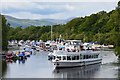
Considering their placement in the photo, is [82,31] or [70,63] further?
[82,31]

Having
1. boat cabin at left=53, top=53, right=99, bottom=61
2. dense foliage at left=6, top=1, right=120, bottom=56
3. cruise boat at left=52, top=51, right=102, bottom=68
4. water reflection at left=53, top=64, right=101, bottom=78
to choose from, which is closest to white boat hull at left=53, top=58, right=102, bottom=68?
cruise boat at left=52, top=51, right=102, bottom=68

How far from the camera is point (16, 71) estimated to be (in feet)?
171

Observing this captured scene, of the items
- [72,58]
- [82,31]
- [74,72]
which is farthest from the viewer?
[82,31]

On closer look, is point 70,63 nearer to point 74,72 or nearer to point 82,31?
point 74,72

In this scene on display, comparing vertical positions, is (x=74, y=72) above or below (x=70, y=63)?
below

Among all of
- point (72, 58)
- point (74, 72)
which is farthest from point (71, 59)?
point (74, 72)

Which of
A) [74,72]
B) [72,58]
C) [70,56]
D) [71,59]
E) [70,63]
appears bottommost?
[74,72]

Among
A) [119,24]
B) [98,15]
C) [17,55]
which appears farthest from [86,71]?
[98,15]

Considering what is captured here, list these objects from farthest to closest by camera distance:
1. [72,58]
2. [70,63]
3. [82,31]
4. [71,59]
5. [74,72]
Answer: [82,31]
[72,58]
[71,59]
[70,63]
[74,72]

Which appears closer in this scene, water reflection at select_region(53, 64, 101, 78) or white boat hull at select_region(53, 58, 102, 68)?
water reflection at select_region(53, 64, 101, 78)

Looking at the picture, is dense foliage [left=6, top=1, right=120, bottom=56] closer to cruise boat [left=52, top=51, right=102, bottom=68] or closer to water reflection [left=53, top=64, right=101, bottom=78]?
cruise boat [left=52, top=51, right=102, bottom=68]

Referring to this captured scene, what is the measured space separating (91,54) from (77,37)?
65297 mm

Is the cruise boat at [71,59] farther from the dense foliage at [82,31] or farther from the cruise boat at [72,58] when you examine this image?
the dense foliage at [82,31]

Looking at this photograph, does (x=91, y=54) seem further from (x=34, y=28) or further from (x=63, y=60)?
(x=34, y=28)
